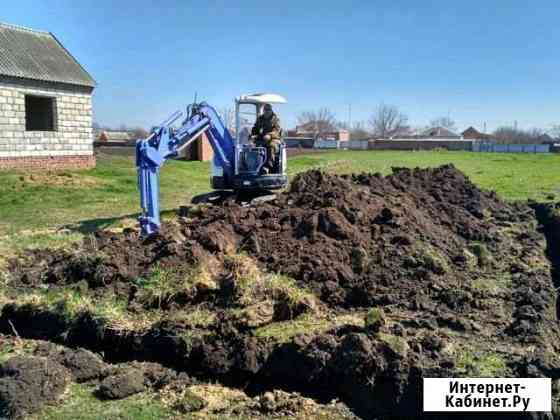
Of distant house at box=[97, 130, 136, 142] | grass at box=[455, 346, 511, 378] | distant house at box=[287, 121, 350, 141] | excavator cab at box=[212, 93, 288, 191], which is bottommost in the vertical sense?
grass at box=[455, 346, 511, 378]

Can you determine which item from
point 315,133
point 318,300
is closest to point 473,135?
point 315,133

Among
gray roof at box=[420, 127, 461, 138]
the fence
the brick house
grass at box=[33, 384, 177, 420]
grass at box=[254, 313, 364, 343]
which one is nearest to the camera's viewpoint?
grass at box=[33, 384, 177, 420]

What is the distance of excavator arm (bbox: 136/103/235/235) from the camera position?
893 cm

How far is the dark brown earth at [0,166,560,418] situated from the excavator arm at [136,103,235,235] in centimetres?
77

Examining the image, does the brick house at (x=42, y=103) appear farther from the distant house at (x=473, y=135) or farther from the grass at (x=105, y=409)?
the distant house at (x=473, y=135)

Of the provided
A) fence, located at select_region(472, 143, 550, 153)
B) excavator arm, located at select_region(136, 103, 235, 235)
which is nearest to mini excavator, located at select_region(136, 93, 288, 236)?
excavator arm, located at select_region(136, 103, 235, 235)

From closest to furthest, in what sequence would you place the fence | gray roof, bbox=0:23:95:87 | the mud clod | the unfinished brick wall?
the mud clod → the unfinished brick wall → gray roof, bbox=0:23:95:87 → the fence

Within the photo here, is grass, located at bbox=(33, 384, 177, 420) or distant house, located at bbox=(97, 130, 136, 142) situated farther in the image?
distant house, located at bbox=(97, 130, 136, 142)

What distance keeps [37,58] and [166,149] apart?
528 inches

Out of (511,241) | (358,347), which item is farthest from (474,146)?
(358,347)

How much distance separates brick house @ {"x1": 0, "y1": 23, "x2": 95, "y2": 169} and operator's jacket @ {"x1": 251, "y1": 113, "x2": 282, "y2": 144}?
10.5 meters

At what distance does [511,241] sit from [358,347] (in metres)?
5.98

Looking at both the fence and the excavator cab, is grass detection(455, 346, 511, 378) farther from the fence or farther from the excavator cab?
the fence

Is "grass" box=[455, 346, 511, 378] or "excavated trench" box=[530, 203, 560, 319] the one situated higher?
"excavated trench" box=[530, 203, 560, 319]
